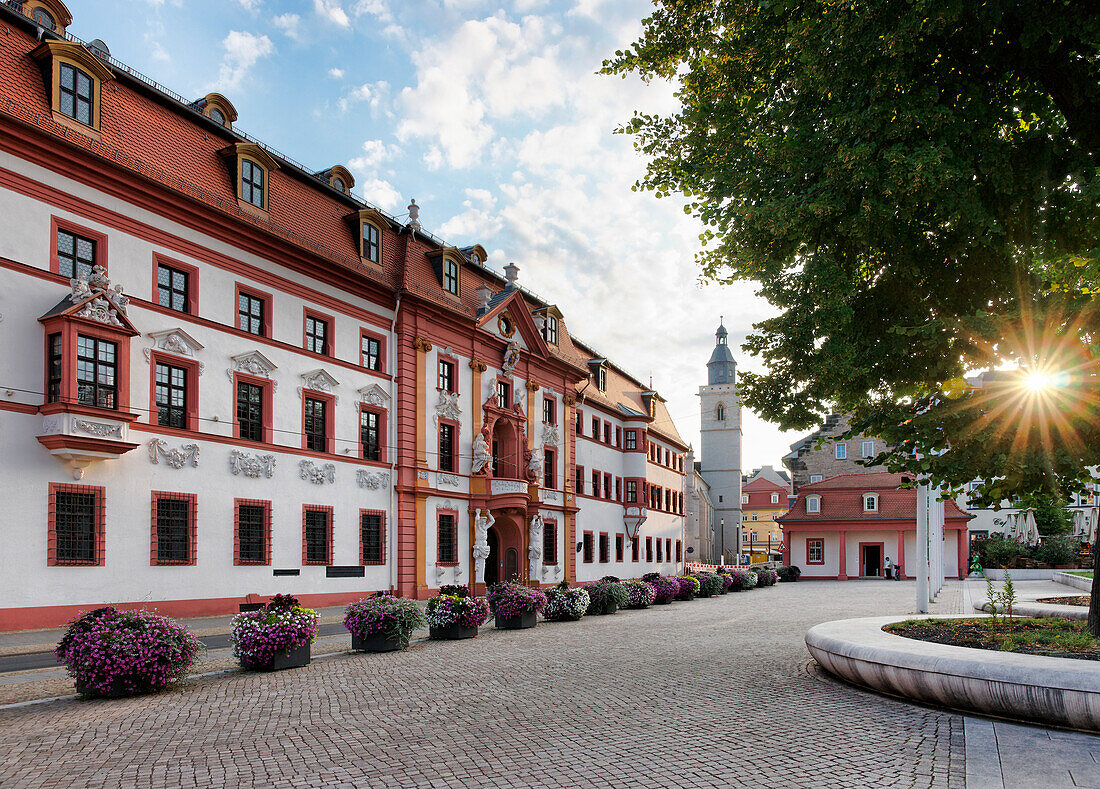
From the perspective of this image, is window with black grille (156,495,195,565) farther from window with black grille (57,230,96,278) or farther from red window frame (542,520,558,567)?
red window frame (542,520,558,567)

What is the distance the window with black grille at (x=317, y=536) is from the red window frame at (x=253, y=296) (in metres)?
5.68

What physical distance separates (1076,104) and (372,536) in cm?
2288

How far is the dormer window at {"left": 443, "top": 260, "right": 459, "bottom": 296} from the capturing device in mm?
32906

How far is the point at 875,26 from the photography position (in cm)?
1052

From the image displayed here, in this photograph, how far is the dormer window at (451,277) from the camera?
32906mm

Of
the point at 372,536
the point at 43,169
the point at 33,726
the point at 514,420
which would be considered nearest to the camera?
the point at 33,726

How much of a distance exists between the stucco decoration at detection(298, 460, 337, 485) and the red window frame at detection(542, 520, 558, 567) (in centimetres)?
1560

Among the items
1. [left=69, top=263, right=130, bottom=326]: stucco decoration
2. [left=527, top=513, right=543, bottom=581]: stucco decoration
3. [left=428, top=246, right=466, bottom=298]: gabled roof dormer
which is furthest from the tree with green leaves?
[left=527, top=513, right=543, bottom=581]: stucco decoration

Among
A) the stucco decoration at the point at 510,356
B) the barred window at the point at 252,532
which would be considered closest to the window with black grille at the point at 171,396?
the barred window at the point at 252,532

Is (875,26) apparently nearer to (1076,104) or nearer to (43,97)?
(1076,104)

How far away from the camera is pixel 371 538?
27750 millimetres

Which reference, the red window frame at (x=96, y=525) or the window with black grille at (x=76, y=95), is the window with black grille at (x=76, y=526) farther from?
the window with black grille at (x=76, y=95)

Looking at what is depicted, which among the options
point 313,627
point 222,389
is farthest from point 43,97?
point 313,627

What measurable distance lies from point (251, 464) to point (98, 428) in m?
5.17
